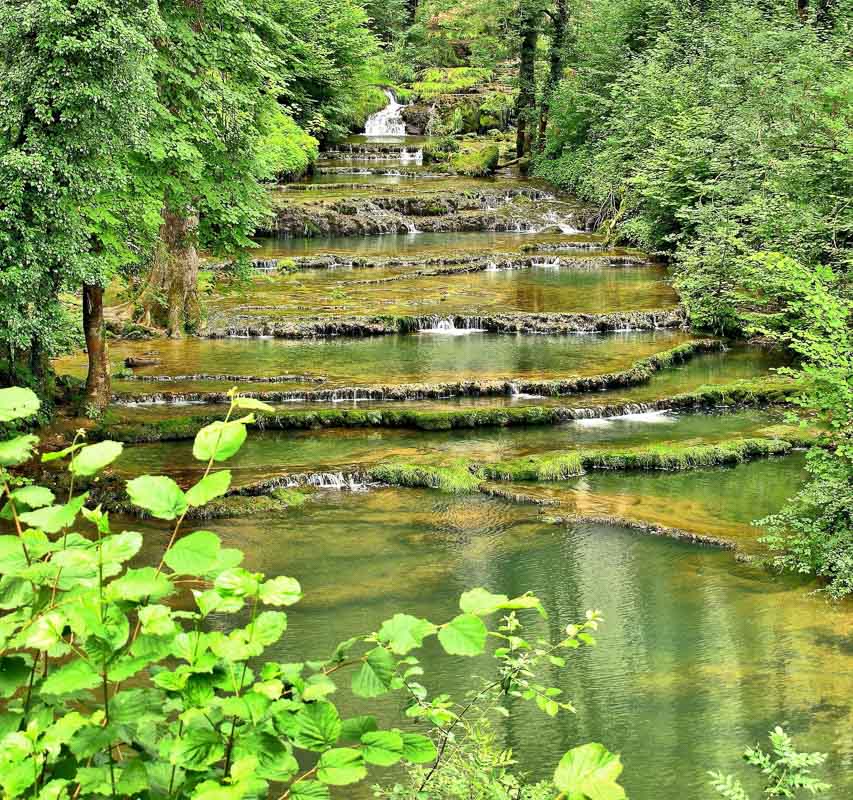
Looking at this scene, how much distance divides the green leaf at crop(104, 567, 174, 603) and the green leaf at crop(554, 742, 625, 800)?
36.4 inches

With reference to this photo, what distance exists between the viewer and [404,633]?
7.67 feet

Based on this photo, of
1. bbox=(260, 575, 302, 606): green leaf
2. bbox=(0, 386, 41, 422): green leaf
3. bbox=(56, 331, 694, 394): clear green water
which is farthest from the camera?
bbox=(56, 331, 694, 394): clear green water

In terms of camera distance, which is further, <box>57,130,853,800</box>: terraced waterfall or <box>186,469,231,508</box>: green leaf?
<box>57,130,853,800</box>: terraced waterfall

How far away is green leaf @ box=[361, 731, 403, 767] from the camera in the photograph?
7.23 feet

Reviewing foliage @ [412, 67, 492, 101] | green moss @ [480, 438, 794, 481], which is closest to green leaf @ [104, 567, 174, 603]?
green moss @ [480, 438, 794, 481]

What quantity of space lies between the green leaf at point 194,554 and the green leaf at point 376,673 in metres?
0.44

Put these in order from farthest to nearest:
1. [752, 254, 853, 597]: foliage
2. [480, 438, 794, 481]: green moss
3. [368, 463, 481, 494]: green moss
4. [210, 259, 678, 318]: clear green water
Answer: [210, 259, 678, 318]: clear green water
[480, 438, 794, 481]: green moss
[368, 463, 481, 494]: green moss
[752, 254, 853, 597]: foliage

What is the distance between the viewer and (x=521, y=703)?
7.27 m

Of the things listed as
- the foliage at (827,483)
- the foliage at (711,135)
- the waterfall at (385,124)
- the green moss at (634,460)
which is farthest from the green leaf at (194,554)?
the waterfall at (385,124)

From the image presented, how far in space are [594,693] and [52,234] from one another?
7.34 meters

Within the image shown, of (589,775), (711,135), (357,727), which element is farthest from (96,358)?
(711,135)

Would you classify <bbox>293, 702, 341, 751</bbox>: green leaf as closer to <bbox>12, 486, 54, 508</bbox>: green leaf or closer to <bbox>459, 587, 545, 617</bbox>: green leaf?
<bbox>459, 587, 545, 617</bbox>: green leaf

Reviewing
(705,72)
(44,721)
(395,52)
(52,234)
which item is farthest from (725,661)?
(395,52)

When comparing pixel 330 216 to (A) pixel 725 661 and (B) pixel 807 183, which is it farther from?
(A) pixel 725 661
